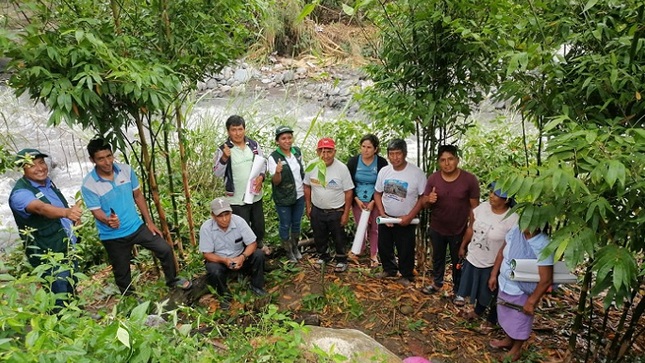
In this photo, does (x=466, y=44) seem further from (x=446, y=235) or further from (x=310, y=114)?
(x=310, y=114)

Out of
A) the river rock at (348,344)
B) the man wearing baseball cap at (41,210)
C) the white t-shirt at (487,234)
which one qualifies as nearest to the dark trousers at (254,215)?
the man wearing baseball cap at (41,210)

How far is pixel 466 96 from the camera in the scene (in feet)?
12.3

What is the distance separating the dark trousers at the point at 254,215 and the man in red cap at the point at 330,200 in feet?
1.57

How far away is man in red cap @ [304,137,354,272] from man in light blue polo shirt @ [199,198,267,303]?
746 millimetres

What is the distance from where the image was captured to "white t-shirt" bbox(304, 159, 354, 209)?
439 centimetres

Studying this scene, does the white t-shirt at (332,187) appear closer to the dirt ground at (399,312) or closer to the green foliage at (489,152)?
the dirt ground at (399,312)

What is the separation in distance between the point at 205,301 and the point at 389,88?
2430mm

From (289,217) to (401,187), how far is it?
1.20 metres

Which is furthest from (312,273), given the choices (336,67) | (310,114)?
(336,67)

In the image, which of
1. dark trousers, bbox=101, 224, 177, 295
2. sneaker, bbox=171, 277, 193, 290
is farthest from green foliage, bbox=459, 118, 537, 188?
dark trousers, bbox=101, 224, 177, 295

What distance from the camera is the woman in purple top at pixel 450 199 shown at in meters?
3.85

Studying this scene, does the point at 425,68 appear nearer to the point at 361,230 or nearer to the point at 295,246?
the point at 361,230

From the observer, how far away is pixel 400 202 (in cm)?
417

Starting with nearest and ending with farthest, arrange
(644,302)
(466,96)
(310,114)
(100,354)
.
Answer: (100,354) < (644,302) < (466,96) < (310,114)
